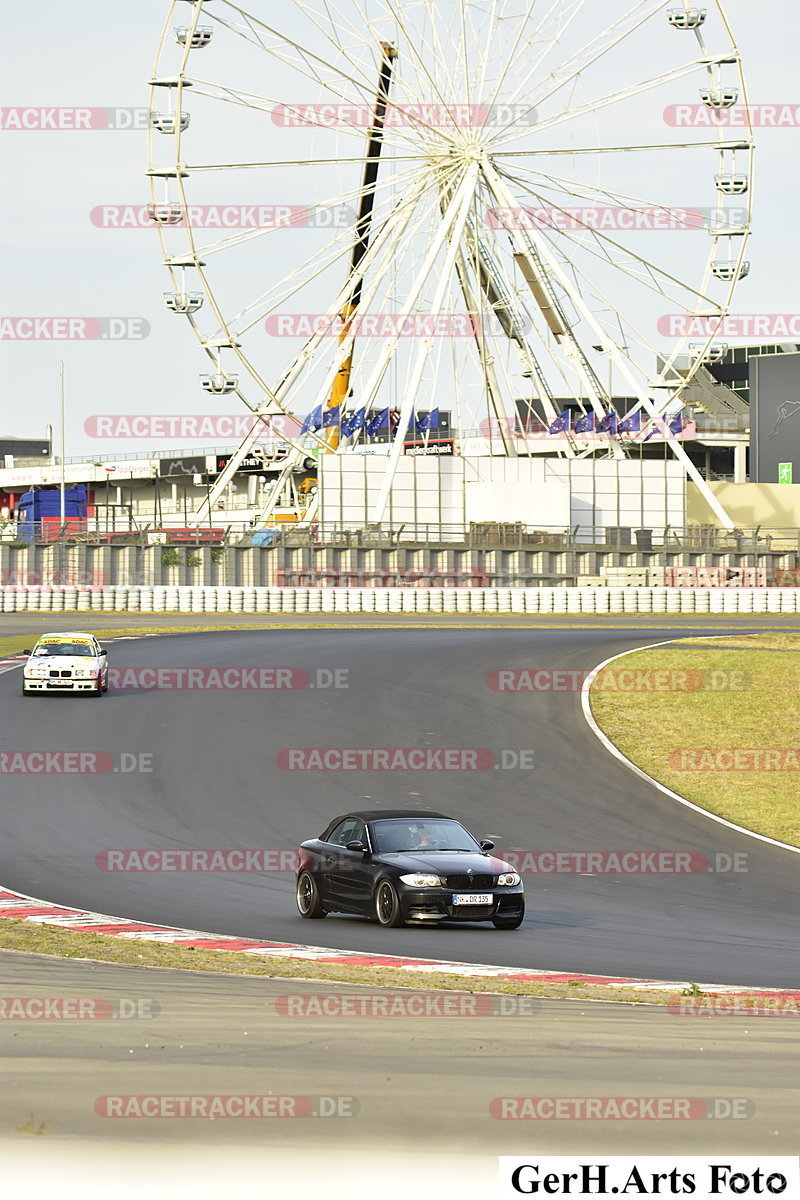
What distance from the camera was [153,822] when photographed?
786 inches

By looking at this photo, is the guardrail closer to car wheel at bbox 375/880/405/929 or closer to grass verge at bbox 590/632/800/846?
grass verge at bbox 590/632/800/846

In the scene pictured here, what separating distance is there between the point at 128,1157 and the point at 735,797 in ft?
62.4

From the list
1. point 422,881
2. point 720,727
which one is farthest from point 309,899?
point 720,727

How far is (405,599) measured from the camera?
190 ft

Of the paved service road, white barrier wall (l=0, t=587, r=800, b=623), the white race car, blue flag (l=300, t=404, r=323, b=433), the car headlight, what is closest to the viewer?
the paved service road

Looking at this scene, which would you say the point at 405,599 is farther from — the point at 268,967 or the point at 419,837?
the point at 268,967

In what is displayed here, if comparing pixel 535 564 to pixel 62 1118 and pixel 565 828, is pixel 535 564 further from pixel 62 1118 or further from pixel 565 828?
pixel 62 1118

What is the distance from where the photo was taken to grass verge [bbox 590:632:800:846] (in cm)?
2331

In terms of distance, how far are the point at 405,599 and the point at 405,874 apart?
44.0 m

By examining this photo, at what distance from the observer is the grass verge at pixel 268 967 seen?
1043cm

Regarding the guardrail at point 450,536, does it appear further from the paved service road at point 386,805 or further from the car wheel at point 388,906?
the car wheel at point 388,906

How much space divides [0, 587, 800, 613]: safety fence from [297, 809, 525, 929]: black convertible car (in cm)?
4178

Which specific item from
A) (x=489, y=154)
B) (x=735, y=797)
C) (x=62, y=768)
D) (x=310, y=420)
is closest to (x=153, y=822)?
(x=62, y=768)

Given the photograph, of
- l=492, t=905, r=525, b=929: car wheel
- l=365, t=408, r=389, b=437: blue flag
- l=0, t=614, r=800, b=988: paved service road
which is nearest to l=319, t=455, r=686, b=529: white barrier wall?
l=365, t=408, r=389, b=437: blue flag
